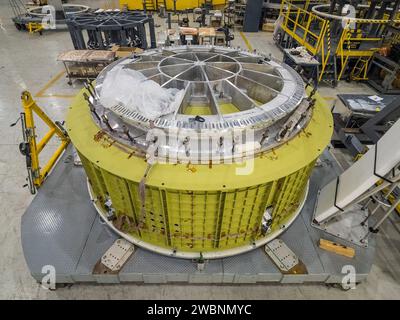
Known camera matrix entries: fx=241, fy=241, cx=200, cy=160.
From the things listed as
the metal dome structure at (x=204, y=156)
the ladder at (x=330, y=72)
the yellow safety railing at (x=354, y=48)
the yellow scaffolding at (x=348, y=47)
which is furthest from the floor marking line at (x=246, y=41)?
the metal dome structure at (x=204, y=156)

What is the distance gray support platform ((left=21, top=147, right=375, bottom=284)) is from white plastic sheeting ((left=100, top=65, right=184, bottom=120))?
186 centimetres

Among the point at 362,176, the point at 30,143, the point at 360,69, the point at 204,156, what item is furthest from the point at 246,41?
the point at 204,156

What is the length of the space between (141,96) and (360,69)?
897 centimetres

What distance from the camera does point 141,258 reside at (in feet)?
10.5

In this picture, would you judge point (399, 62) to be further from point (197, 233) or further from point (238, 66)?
point (197, 233)

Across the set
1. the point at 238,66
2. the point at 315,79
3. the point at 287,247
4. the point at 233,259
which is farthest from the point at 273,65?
the point at 315,79

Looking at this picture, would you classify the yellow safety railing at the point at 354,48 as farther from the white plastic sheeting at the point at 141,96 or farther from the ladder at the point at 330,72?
the white plastic sheeting at the point at 141,96

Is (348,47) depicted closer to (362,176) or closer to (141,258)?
(362,176)

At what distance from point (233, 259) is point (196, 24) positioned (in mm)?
14723

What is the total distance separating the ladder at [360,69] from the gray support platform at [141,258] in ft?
24.4

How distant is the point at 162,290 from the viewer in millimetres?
3365

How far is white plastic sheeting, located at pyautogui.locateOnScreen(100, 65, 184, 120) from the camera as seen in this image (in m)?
2.64

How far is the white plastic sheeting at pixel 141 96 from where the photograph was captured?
264 centimetres

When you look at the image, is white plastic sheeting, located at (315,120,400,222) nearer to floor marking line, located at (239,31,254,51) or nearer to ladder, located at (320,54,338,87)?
ladder, located at (320,54,338,87)
